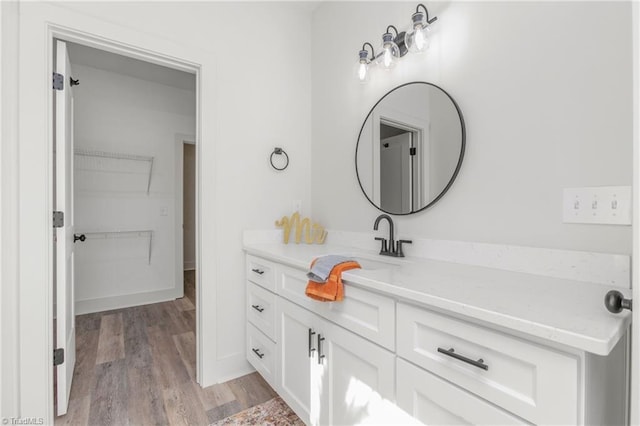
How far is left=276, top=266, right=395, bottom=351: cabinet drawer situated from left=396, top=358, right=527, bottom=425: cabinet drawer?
4.2 inches

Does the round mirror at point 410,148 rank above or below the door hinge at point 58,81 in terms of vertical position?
below

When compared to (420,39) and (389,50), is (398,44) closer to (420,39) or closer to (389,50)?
(389,50)

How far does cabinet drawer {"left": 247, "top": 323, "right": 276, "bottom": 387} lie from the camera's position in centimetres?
173

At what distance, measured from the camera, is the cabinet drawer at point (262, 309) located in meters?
1.73

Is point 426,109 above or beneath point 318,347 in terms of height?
above

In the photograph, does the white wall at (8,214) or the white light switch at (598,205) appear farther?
the white wall at (8,214)

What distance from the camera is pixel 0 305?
4.17ft

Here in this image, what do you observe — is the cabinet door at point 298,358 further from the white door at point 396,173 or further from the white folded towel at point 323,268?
the white door at point 396,173

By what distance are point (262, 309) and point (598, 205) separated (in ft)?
5.40

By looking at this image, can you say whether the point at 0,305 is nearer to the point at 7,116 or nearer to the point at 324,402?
the point at 7,116

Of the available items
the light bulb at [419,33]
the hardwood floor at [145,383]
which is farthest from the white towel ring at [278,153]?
the hardwood floor at [145,383]

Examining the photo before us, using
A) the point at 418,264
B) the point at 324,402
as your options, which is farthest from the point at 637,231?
the point at 324,402

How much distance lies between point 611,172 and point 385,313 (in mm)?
872

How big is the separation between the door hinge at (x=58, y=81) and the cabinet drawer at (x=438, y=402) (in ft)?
6.89
